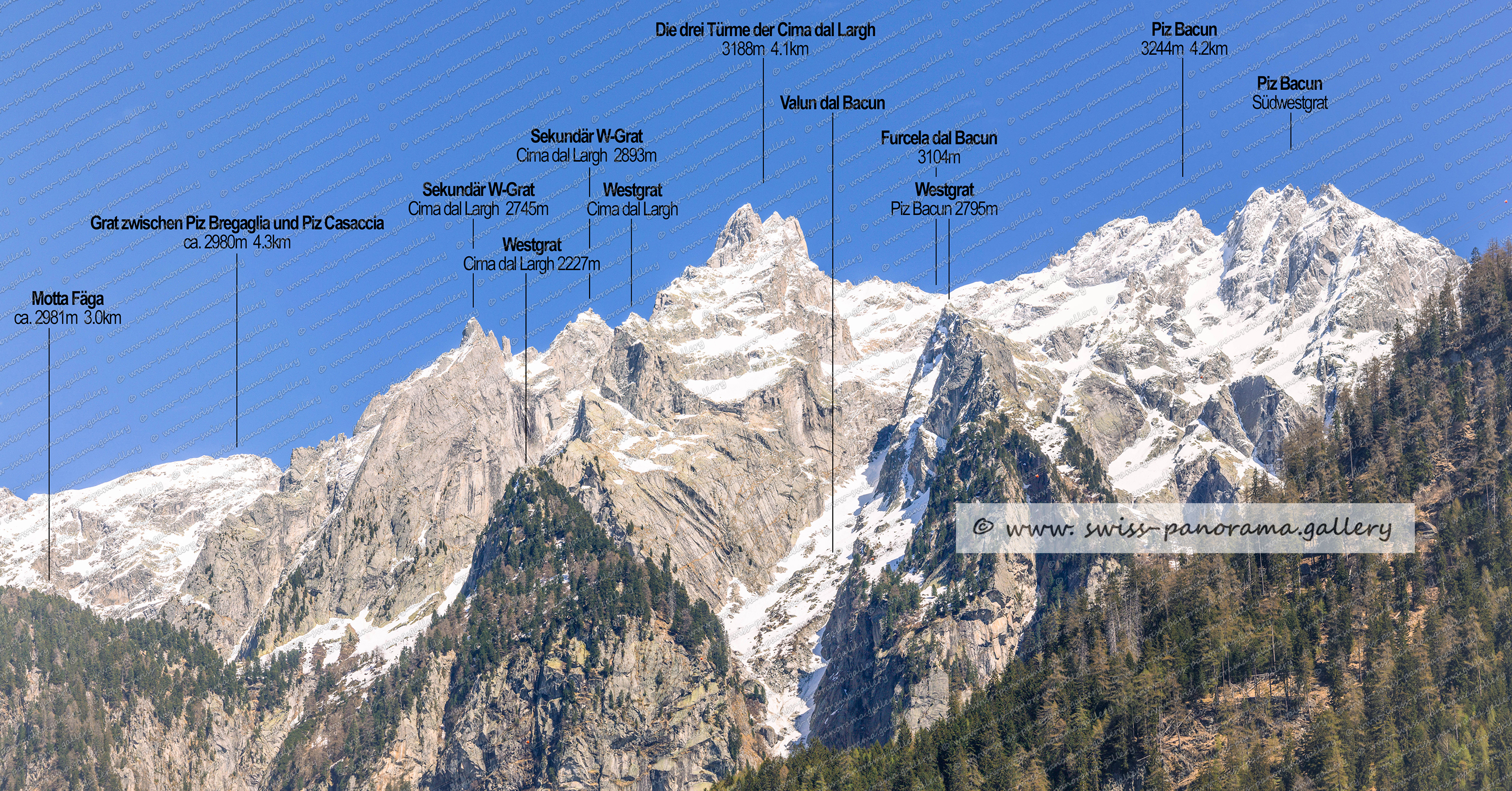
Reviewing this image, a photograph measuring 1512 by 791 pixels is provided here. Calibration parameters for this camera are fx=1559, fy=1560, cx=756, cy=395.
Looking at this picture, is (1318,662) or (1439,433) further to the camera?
(1439,433)

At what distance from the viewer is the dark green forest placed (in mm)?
147875

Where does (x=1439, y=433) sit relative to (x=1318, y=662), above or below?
above

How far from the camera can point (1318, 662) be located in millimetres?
162375

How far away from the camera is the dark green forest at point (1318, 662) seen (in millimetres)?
147875

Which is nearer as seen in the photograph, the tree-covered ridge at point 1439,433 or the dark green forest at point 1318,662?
the dark green forest at point 1318,662

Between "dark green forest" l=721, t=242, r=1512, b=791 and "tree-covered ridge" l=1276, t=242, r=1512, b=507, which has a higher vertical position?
"tree-covered ridge" l=1276, t=242, r=1512, b=507

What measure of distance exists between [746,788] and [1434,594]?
A: 84.8m

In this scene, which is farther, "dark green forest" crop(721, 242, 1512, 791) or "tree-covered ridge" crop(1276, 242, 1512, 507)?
"tree-covered ridge" crop(1276, 242, 1512, 507)

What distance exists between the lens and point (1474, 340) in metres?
196

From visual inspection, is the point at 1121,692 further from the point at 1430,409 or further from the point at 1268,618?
the point at 1430,409

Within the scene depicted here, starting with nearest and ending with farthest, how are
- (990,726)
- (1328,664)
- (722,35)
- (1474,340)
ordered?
1. (722,35)
2. (1328,664)
3. (990,726)
4. (1474,340)

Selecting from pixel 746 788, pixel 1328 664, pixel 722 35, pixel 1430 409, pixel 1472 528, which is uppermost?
pixel 722 35

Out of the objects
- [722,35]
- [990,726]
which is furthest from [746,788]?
[722,35]

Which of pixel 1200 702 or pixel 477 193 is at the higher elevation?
pixel 477 193
